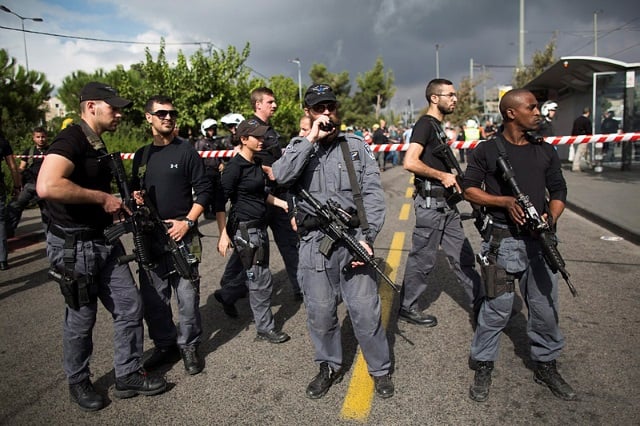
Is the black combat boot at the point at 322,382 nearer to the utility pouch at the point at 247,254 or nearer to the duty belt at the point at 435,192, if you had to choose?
the utility pouch at the point at 247,254

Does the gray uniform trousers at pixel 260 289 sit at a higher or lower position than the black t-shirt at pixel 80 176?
lower

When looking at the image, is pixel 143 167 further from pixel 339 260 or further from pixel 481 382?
pixel 481 382

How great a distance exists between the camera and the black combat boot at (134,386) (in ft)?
10.2

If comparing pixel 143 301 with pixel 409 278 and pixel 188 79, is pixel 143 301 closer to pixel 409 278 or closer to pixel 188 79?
pixel 409 278

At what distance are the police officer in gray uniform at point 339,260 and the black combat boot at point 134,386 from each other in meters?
1.05

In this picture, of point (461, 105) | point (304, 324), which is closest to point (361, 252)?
point (304, 324)

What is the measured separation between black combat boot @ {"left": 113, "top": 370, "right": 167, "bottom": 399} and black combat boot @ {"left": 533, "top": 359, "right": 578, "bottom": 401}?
8.22 feet

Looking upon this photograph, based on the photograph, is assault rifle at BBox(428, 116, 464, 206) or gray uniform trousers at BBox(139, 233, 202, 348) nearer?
gray uniform trousers at BBox(139, 233, 202, 348)

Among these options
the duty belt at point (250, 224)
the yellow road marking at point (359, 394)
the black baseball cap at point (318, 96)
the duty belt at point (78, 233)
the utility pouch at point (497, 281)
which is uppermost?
the black baseball cap at point (318, 96)

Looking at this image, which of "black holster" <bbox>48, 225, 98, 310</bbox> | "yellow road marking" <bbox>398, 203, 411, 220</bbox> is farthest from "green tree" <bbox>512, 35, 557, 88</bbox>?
"black holster" <bbox>48, 225, 98, 310</bbox>

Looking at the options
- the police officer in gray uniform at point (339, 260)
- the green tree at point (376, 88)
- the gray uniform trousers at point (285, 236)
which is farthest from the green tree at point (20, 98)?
the green tree at point (376, 88)

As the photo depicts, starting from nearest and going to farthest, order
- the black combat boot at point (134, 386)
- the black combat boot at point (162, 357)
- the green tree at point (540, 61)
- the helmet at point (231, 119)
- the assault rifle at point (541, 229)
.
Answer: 1. the assault rifle at point (541, 229)
2. the black combat boot at point (134, 386)
3. the black combat boot at point (162, 357)
4. the helmet at point (231, 119)
5. the green tree at point (540, 61)

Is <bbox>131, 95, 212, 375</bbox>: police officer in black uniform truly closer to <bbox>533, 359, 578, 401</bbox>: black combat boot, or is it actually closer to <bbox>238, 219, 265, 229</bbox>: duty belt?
<bbox>238, 219, 265, 229</bbox>: duty belt

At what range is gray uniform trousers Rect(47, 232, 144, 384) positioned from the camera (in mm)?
2967
